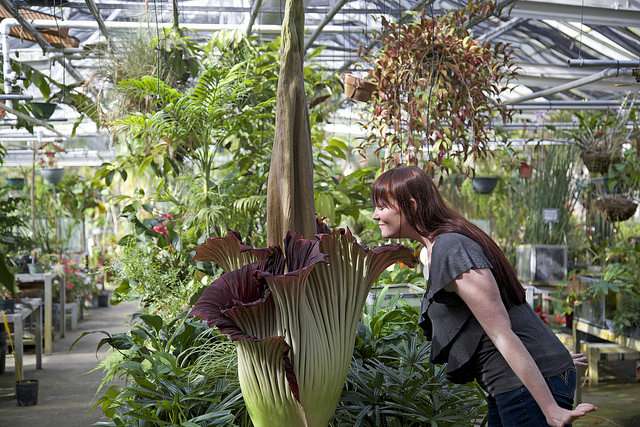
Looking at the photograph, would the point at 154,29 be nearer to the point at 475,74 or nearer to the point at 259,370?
the point at 475,74

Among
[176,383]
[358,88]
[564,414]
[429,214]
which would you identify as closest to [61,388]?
[358,88]

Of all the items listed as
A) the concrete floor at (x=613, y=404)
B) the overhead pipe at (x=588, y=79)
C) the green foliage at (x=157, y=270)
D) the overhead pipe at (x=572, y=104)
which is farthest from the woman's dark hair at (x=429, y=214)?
the overhead pipe at (x=572, y=104)

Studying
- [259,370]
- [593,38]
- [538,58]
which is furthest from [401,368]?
[538,58]

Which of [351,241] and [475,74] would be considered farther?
[475,74]

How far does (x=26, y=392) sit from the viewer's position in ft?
19.0

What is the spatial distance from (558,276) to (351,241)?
559 cm

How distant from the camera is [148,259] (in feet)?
15.9

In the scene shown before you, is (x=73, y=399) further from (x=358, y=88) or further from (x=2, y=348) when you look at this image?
(x=358, y=88)

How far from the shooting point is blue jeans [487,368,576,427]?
1952mm

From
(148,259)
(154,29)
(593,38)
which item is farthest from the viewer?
(593,38)

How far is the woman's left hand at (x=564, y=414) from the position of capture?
1829mm

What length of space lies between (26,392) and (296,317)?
165 inches

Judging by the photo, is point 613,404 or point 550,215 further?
point 550,215

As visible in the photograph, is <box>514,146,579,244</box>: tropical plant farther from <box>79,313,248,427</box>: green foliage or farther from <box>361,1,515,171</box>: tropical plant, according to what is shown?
<box>79,313,248,427</box>: green foliage
